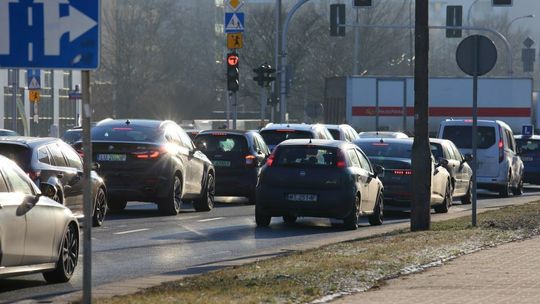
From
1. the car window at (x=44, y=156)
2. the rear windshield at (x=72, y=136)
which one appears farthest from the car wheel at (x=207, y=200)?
the car window at (x=44, y=156)

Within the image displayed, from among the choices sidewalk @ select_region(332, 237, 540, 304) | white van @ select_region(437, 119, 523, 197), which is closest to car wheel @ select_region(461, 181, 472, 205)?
white van @ select_region(437, 119, 523, 197)

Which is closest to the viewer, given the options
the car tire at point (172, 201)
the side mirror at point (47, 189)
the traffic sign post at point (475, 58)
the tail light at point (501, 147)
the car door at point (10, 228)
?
the car door at point (10, 228)

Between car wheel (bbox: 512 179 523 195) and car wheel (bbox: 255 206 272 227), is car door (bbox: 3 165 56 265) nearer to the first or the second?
car wheel (bbox: 255 206 272 227)

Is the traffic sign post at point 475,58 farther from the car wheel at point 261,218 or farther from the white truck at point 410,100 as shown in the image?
the white truck at point 410,100

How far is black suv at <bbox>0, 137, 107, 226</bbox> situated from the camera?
20.2 meters

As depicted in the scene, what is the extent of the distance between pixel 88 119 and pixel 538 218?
15513 millimetres

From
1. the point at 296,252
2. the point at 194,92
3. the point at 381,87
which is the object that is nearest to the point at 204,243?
the point at 296,252

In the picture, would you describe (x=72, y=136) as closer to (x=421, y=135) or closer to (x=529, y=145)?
(x=421, y=135)

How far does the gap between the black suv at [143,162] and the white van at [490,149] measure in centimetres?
1306

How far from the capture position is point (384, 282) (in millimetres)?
14094

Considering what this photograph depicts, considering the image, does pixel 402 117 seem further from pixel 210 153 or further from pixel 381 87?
pixel 210 153

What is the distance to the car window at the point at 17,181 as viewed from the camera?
13.9 m

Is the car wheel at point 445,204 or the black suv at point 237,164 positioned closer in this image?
the car wheel at point 445,204

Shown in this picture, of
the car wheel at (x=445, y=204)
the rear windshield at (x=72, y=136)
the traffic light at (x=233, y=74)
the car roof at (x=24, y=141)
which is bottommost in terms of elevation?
the car wheel at (x=445, y=204)
